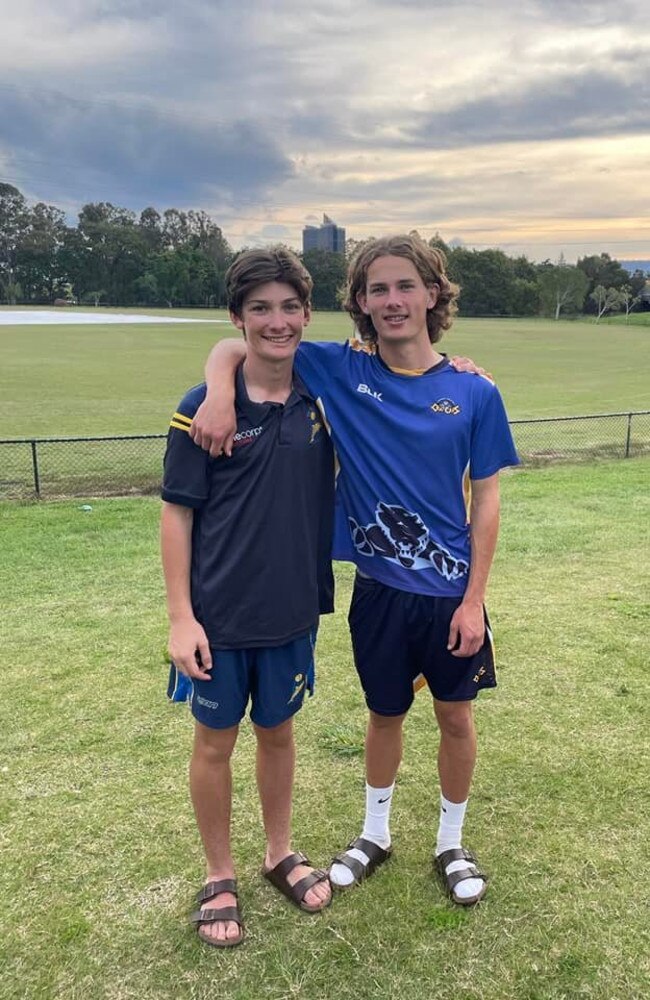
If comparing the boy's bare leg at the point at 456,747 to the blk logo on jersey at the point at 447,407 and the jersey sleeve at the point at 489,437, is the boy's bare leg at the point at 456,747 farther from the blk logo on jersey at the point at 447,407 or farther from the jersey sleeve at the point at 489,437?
the blk logo on jersey at the point at 447,407

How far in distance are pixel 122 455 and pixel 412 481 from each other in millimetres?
10288

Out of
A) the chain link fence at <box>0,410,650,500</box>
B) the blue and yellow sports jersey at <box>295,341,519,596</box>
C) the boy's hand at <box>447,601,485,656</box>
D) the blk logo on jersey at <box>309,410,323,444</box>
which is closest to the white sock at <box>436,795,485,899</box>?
the boy's hand at <box>447,601,485,656</box>

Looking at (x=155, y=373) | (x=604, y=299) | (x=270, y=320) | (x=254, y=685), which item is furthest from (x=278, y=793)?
(x=604, y=299)

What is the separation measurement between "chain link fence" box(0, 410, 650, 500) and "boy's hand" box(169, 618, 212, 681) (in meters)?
7.13

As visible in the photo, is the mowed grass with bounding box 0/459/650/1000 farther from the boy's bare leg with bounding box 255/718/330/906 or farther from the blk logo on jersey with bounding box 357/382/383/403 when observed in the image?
the blk logo on jersey with bounding box 357/382/383/403

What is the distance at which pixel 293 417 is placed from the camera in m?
2.21

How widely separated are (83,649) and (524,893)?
2850 mm

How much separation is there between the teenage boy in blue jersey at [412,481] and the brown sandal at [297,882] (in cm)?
45

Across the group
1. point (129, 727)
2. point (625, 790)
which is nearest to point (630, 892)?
point (625, 790)

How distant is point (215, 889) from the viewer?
2.43 m

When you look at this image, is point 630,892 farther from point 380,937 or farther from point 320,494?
point 320,494

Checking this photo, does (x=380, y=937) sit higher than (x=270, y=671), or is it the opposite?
(x=270, y=671)

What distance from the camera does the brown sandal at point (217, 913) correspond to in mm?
2305

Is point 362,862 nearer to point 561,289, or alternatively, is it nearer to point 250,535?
point 250,535
